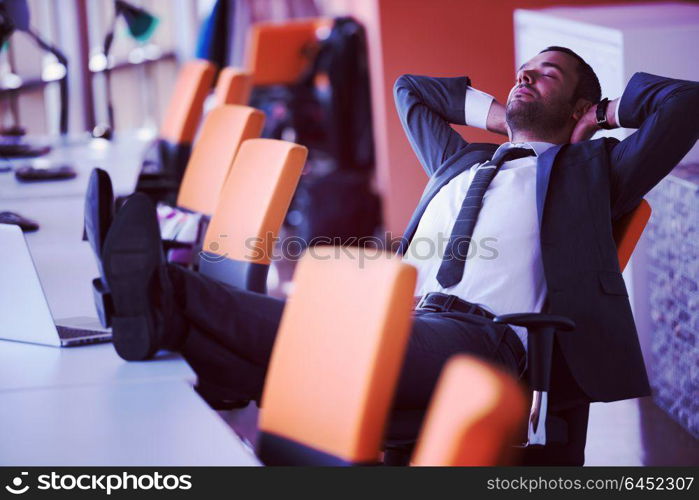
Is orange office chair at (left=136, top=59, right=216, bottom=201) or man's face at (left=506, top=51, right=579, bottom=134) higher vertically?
man's face at (left=506, top=51, right=579, bottom=134)

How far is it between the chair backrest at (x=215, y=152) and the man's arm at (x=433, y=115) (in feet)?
2.00

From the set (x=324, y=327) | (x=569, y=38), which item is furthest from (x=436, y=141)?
(x=324, y=327)

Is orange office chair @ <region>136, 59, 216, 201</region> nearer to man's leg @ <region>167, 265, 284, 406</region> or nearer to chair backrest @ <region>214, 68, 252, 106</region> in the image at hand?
chair backrest @ <region>214, 68, 252, 106</region>

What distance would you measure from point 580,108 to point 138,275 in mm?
1330

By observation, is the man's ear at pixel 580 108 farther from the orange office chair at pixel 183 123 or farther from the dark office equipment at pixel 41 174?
the orange office chair at pixel 183 123

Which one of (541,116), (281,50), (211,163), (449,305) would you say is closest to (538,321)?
(449,305)

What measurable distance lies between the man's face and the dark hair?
0.01 meters

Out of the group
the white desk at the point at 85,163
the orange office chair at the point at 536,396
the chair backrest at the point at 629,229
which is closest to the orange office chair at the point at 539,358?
the orange office chair at the point at 536,396

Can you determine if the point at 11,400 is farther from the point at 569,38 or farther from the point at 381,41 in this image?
the point at 381,41

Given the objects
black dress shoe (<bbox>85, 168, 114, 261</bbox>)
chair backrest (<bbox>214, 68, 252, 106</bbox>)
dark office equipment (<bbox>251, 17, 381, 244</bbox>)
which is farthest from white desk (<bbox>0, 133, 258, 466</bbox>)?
dark office equipment (<bbox>251, 17, 381, 244</bbox>)

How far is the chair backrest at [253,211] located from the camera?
2707mm

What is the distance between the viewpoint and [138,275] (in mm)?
1888

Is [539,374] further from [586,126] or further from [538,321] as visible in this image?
[586,126]

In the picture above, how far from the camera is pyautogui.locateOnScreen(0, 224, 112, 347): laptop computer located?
6.71 feet
